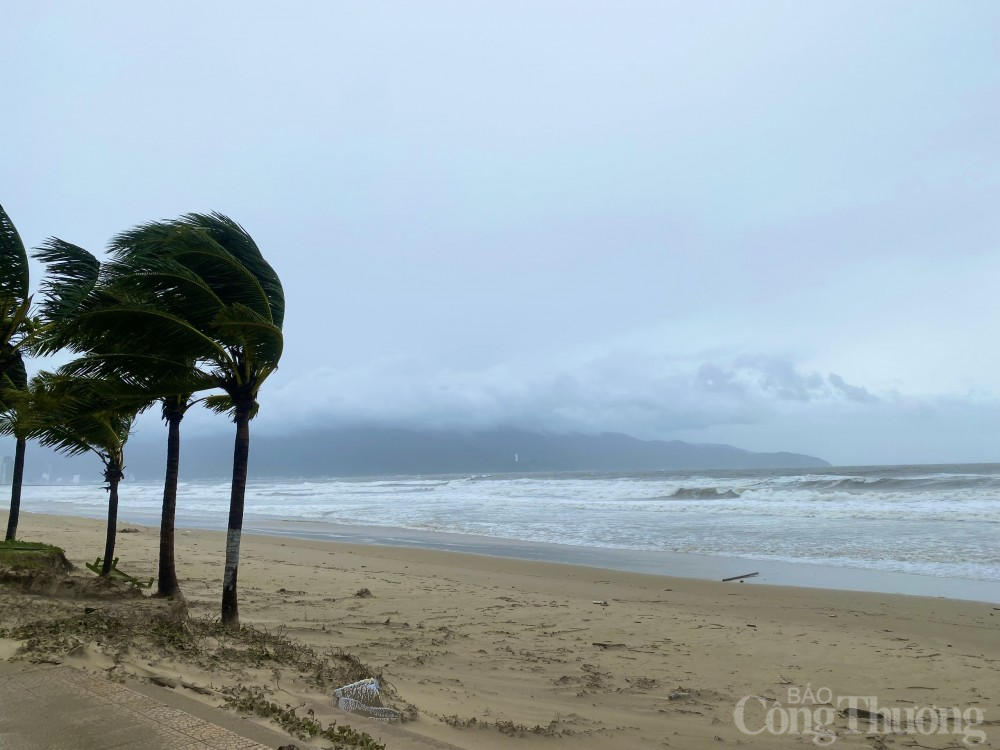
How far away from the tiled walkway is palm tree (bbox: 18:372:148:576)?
14.0ft

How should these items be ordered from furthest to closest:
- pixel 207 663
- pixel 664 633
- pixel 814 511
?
pixel 814 511
pixel 664 633
pixel 207 663

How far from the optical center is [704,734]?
15.4 ft

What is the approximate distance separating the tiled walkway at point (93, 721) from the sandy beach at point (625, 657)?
455 millimetres

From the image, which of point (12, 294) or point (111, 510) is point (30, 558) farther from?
point (12, 294)

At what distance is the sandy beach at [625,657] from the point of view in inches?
182

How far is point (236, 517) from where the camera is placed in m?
6.86

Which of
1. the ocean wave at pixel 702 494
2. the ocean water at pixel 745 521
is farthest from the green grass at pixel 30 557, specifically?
the ocean wave at pixel 702 494

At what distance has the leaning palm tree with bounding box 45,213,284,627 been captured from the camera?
21.1 feet

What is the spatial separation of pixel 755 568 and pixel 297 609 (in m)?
9.27

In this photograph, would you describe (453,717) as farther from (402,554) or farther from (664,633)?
(402,554)

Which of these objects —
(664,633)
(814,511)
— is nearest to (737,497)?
(814,511)

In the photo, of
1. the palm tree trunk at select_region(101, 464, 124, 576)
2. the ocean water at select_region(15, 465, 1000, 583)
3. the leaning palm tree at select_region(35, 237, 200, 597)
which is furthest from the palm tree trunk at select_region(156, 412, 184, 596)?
the ocean water at select_region(15, 465, 1000, 583)

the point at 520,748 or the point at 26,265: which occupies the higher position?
the point at 26,265

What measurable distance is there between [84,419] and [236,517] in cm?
296
